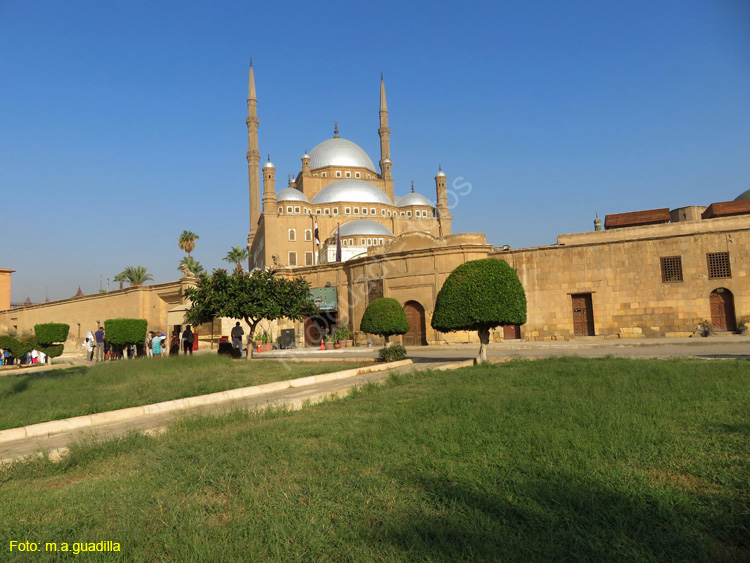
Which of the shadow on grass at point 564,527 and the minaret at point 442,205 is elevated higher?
the minaret at point 442,205

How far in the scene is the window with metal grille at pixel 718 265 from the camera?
22688mm

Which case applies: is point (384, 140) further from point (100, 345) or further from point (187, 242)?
A: point (100, 345)

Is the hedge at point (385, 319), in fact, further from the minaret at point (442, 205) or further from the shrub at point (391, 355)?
the minaret at point (442, 205)

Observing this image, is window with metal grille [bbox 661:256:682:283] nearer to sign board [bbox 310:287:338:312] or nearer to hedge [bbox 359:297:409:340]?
hedge [bbox 359:297:409:340]

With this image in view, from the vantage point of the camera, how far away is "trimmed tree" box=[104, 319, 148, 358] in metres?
23.6

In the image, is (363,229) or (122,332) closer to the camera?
(122,332)

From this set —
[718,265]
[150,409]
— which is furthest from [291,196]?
[150,409]

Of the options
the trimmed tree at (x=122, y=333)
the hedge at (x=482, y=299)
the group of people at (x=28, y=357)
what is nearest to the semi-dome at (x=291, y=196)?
the trimmed tree at (x=122, y=333)

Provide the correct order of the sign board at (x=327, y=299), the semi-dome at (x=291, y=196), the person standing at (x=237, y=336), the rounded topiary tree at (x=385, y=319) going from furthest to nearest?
1. the semi-dome at (x=291, y=196)
2. the sign board at (x=327, y=299)
3. the person standing at (x=237, y=336)
4. the rounded topiary tree at (x=385, y=319)

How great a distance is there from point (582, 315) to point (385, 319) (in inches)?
488

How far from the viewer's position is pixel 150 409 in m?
8.40

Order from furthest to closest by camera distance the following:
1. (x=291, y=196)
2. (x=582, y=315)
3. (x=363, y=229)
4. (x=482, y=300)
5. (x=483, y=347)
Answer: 1. (x=291, y=196)
2. (x=363, y=229)
3. (x=582, y=315)
4. (x=482, y=300)
5. (x=483, y=347)

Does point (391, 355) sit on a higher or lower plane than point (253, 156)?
lower

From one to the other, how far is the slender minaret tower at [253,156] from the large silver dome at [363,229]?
42.8ft
